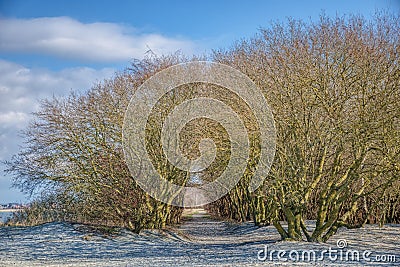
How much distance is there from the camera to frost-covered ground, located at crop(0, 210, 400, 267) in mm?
10156

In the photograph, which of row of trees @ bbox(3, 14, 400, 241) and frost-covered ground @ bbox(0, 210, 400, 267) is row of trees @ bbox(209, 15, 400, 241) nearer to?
row of trees @ bbox(3, 14, 400, 241)

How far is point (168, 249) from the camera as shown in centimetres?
1362

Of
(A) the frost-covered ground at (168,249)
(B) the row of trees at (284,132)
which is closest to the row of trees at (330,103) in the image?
(B) the row of trees at (284,132)

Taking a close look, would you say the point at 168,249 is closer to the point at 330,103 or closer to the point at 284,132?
the point at 284,132

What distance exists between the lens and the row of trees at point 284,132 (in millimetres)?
11180

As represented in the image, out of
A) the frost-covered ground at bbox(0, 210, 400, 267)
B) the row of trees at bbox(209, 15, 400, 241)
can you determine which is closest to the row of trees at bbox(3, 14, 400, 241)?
the row of trees at bbox(209, 15, 400, 241)

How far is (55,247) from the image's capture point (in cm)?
1360

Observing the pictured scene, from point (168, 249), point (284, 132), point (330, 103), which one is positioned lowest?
point (168, 249)

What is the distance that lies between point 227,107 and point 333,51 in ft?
9.95

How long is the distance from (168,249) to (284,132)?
4454mm

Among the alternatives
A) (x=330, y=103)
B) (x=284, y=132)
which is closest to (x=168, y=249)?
(x=284, y=132)

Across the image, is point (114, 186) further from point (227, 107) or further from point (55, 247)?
point (227, 107)

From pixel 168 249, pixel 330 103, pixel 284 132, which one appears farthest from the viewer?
pixel 168 249

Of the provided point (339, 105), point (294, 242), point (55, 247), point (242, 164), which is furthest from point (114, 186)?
point (339, 105)
